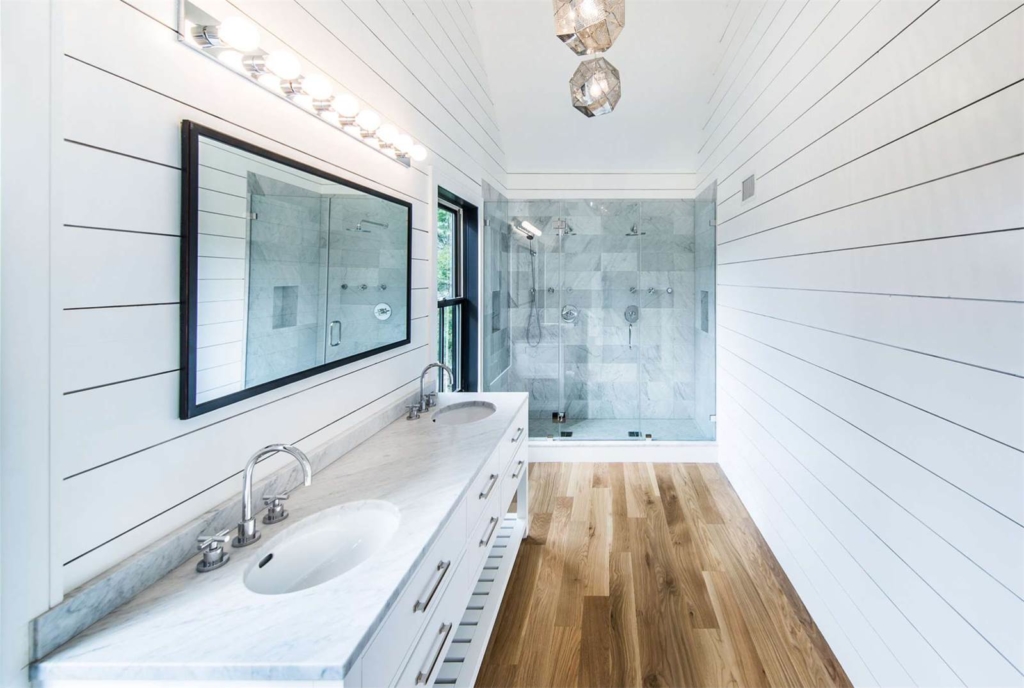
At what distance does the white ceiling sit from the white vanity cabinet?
256 cm

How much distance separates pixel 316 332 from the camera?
150 cm

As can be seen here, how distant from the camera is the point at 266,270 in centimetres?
126

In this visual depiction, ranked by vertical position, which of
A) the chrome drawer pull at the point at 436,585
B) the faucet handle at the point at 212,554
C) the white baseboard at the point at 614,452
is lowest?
the white baseboard at the point at 614,452

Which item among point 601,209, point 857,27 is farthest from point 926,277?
point 601,209

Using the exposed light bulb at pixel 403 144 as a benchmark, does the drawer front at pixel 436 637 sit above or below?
below

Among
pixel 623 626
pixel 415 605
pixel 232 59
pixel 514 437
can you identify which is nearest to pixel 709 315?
pixel 514 437

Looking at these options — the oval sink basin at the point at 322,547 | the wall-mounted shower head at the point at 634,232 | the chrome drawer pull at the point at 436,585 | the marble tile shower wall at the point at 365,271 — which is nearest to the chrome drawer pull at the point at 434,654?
the chrome drawer pull at the point at 436,585

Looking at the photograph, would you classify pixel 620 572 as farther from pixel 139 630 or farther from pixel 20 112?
pixel 20 112

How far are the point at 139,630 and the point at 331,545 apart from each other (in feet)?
1.41

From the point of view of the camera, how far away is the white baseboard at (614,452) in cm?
383

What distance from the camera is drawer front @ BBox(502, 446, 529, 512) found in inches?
80.5

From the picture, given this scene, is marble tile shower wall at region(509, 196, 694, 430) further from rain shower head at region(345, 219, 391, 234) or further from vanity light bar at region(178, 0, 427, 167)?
vanity light bar at region(178, 0, 427, 167)

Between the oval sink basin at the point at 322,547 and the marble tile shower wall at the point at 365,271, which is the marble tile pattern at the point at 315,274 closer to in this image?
the marble tile shower wall at the point at 365,271

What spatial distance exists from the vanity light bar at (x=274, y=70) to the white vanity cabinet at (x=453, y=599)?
4.17 feet
